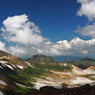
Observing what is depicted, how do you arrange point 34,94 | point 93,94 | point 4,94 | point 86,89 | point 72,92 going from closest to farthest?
1. point 93,94
2. point 72,92
3. point 86,89
4. point 34,94
5. point 4,94

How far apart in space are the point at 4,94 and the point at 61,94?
163 feet

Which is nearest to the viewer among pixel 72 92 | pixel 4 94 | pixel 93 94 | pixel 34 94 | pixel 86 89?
pixel 93 94

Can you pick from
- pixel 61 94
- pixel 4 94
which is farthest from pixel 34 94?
pixel 4 94

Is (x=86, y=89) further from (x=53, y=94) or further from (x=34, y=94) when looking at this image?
(x=34, y=94)

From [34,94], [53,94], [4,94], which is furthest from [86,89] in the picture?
[4,94]

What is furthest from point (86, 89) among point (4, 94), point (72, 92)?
point (4, 94)

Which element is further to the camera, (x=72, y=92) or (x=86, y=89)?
(x=86, y=89)

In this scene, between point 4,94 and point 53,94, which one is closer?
point 53,94

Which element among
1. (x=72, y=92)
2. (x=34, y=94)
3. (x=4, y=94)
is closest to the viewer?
(x=72, y=92)

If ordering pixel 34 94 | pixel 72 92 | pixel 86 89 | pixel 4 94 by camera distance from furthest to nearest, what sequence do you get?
pixel 4 94 < pixel 34 94 < pixel 86 89 < pixel 72 92

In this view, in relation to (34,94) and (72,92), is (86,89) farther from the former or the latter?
(34,94)

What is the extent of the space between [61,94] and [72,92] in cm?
355

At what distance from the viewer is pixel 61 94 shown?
50.8 m

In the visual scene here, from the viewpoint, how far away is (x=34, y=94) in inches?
2409
